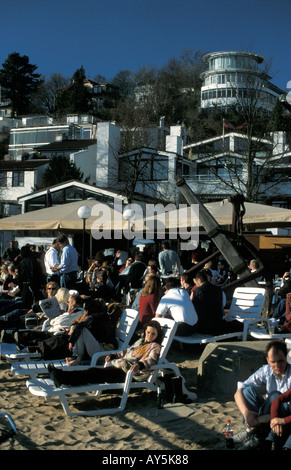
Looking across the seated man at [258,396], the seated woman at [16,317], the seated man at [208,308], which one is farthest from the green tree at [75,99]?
the seated man at [258,396]

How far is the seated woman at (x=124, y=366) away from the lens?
523cm

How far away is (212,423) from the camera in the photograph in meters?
4.91

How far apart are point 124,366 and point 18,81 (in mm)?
72251

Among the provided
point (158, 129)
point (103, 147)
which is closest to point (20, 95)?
point (158, 129)

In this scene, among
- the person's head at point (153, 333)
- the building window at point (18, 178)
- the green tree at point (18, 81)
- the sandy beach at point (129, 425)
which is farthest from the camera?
the green tree at point (18, 81)

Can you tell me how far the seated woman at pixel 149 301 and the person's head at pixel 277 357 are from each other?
3.61 meters

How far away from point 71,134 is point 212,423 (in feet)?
165

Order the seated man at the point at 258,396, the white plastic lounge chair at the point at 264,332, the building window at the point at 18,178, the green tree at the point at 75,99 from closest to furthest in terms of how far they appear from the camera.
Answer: the seated man at the point at 258,396
the white plastic lounge chair at the point at 264,332
the building window at the point at 18,178
the green tree at the point at 75,99

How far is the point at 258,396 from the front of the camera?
4.30 meters

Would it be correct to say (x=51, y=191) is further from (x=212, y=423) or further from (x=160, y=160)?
(x=212, y=423)

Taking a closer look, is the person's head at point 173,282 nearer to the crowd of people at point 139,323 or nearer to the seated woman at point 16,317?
the crowd of people at point 139,323

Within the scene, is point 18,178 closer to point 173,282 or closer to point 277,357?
point 173,282

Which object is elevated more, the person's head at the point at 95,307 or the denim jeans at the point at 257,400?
the person's head at the point at 95,307

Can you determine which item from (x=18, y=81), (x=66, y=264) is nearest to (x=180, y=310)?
(x=66, y=264)
